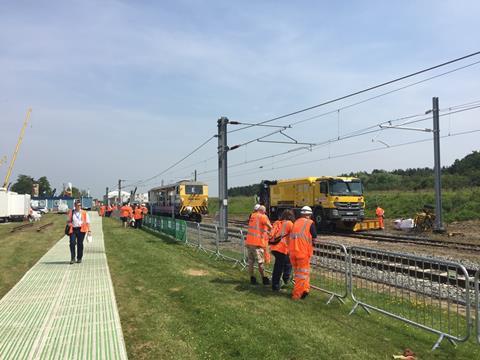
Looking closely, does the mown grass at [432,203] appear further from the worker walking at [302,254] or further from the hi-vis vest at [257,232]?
the worker walking at [302,254]

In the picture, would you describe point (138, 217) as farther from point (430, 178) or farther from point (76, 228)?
point (430, 178)

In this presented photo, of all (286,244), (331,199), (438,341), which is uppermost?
(331,199)

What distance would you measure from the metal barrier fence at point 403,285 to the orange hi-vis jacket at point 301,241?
0.66m

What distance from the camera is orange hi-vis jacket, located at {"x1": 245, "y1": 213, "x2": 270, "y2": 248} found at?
29.8 feet

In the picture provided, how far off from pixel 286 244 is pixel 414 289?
254cm

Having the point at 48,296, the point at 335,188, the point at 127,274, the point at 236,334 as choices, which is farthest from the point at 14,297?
the point at 335,188

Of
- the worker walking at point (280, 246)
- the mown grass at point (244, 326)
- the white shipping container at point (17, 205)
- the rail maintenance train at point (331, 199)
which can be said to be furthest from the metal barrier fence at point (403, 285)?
the white shipping container at point (17, 205)

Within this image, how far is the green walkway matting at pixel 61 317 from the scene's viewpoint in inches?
199

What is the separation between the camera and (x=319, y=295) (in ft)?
27.1

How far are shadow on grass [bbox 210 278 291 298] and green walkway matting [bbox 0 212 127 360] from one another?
89.7 inches

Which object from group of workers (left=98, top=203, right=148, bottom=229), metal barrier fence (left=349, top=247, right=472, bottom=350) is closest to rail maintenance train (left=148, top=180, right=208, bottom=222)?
group of workers (left=98, top=203, right=148, bottom=229)

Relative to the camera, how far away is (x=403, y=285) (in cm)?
682

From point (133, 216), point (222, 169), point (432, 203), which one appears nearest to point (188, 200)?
point (133, 216)

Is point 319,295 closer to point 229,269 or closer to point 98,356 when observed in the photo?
point 229,269
